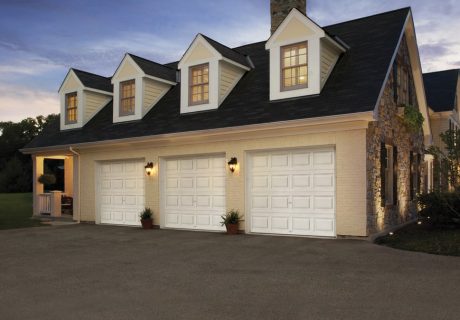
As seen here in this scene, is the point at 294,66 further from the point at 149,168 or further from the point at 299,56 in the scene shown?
the point at 149,168

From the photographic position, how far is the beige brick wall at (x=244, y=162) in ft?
37.1

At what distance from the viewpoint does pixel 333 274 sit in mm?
7598

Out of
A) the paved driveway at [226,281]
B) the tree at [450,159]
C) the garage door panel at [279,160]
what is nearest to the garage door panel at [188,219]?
the paved driveway at [226,281]

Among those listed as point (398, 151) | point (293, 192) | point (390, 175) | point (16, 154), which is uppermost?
point (16, 154)

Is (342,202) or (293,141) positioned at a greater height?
(293,141)

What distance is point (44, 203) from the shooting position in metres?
19.7

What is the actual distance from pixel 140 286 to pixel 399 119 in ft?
34.8

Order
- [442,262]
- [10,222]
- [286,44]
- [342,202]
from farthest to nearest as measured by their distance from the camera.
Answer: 1. [10,222]
2. [286,44]
3. [342,202]
4. [442,262]

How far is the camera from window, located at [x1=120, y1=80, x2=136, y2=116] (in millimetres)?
17391

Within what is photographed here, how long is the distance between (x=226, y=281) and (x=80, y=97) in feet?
47.5

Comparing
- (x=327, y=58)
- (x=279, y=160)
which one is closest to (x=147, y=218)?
(x=279, y=160)

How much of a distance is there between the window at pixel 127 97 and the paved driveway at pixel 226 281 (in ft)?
23.6

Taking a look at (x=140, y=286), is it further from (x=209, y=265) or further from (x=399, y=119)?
(x=399, y=119)

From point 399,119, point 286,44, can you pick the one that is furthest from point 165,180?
point 399,119
